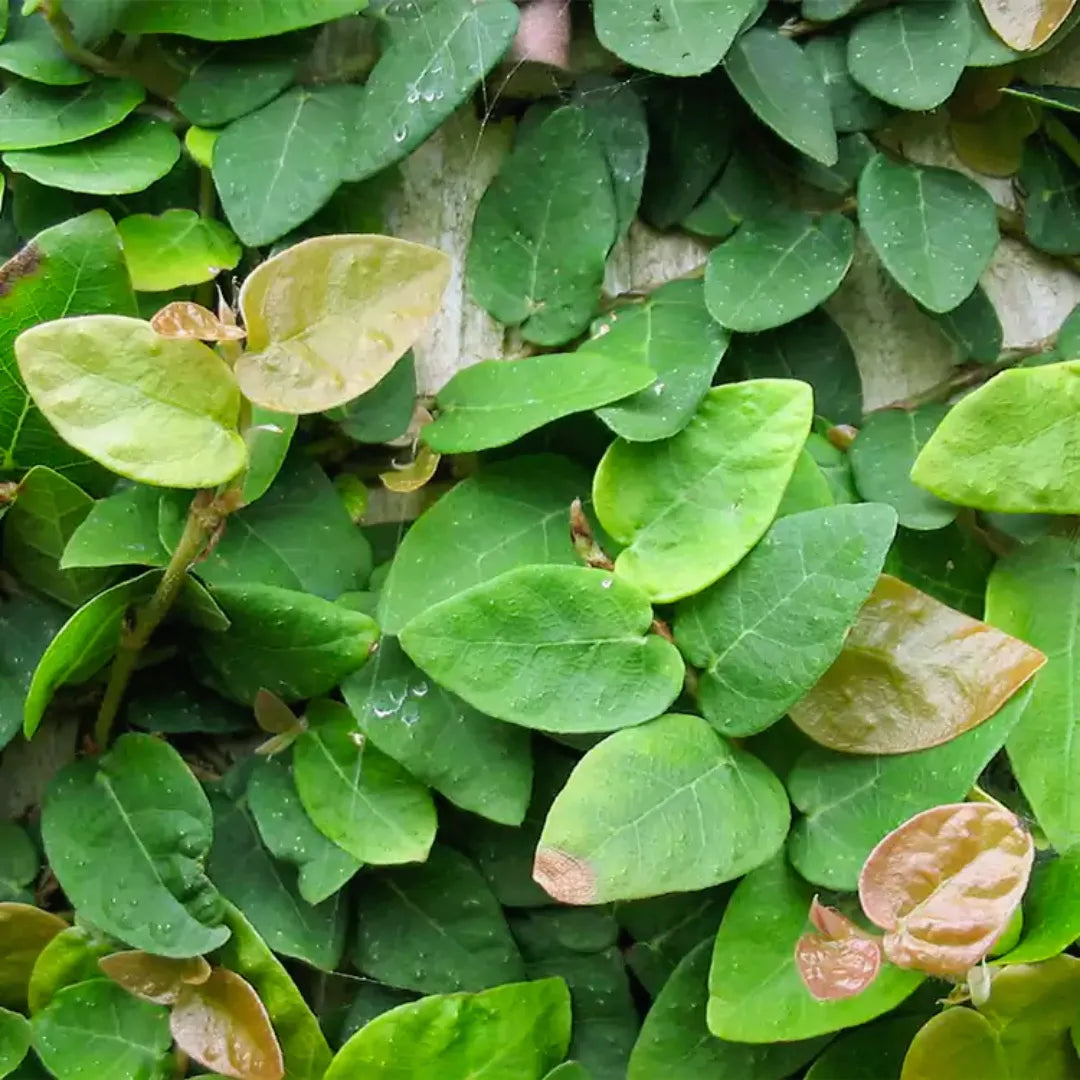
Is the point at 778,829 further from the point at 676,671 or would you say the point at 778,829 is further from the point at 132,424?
the point at 132,424

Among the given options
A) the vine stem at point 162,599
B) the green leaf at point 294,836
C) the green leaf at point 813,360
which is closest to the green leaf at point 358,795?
the green leaf at point 294,836

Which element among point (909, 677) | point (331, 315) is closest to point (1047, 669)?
point (909, 677)

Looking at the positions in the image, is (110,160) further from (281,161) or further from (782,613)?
(782,613)

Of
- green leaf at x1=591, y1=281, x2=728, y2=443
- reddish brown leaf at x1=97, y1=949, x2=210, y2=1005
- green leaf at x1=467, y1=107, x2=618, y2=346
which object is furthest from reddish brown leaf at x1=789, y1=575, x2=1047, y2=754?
reddish brown leaf at x1=97, y1=949, x2=210, y2=1005

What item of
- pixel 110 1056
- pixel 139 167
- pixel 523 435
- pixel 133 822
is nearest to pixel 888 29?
pixel 523 435

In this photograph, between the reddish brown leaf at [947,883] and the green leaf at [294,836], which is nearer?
the reddish brown leaf at [947,883]

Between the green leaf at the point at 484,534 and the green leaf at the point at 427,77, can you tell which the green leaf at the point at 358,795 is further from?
the green leaf at the point at 427,77

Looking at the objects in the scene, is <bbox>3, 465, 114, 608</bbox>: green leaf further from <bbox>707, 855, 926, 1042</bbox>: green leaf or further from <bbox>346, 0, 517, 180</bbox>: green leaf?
<bbox>707, 855, 926, 1042</bbox>: green leaf
